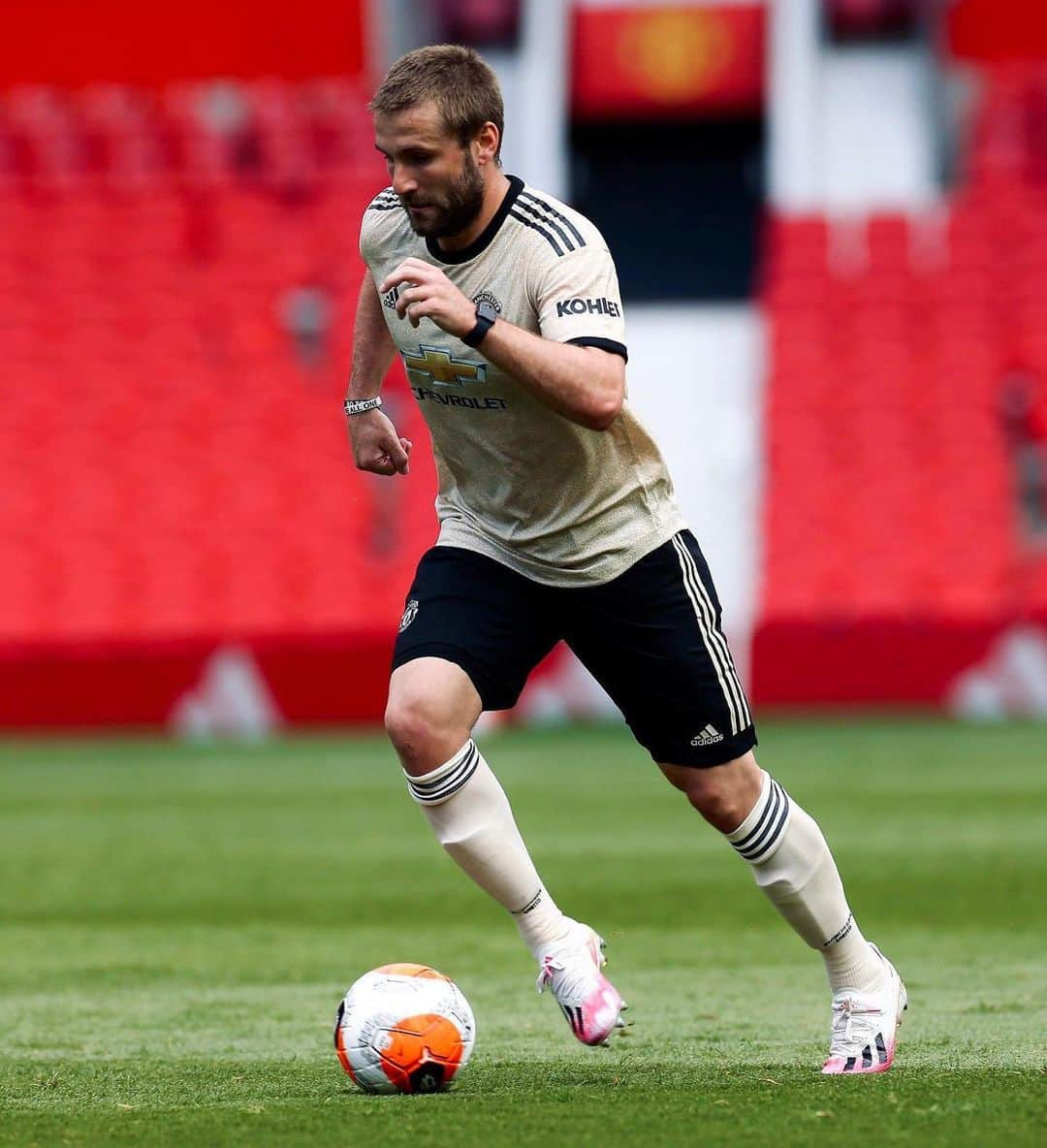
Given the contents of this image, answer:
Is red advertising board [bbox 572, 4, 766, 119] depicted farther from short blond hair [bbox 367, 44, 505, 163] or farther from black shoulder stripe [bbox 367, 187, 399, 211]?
short blond hair [bbox 367, 44, 505, 163]

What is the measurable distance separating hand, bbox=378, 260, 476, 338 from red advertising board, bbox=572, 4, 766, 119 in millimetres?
14720

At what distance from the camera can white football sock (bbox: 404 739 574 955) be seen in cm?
441

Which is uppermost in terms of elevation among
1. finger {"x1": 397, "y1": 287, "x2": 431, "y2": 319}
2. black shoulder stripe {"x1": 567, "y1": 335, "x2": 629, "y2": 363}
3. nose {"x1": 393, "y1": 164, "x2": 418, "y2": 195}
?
nose {"x1": 393, "y1": 164, "x2": 418, "y2": 195}

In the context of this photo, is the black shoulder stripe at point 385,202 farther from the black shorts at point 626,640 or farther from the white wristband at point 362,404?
the black shorts at point 626,640

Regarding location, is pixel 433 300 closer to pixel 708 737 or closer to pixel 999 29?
pixel 708 737

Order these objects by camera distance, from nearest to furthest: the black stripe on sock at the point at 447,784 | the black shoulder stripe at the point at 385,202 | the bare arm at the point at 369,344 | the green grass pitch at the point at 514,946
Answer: the green grass pitch at the point at 514,946 < the black stripe on sock at the point at 447,784 < the black shoulder stripe at the point at 385,202 < the bare arm at the point at 369,344

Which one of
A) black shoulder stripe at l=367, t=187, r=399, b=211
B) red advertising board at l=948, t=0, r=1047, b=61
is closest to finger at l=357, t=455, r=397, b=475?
black shoulder stripe at l=367, t=187, r=399, b=211

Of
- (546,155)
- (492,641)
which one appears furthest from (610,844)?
(546,155)

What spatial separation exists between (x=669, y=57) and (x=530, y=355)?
14.8 metres

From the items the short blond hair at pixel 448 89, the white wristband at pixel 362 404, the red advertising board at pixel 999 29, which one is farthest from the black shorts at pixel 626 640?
the red advertising board at pixel 999 29

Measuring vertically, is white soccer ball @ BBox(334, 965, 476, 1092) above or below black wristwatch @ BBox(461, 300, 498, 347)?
below

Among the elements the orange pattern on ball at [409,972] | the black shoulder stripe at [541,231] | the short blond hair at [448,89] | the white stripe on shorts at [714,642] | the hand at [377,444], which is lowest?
the orange pattern on ball at [409,972]

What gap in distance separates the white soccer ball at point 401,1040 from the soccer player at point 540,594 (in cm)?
27

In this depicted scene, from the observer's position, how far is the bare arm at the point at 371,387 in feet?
15.7
